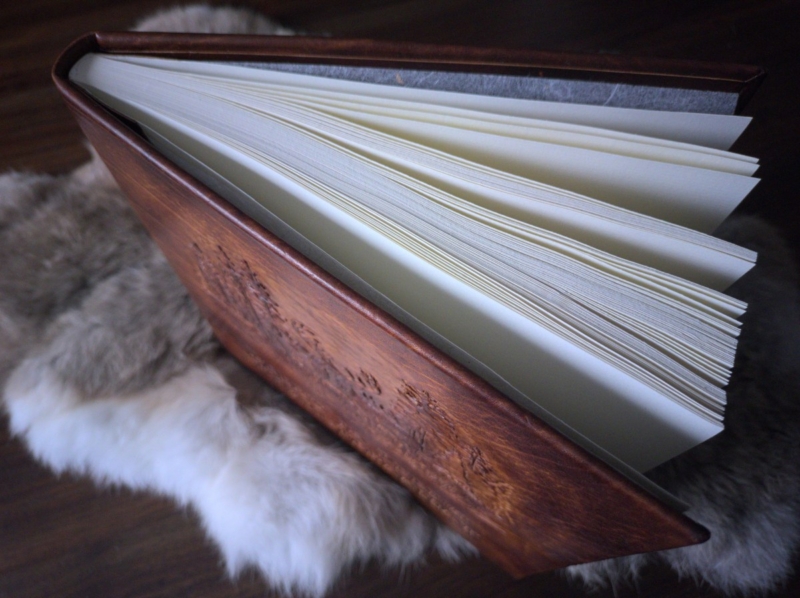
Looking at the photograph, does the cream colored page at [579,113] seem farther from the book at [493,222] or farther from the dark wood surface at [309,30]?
the dark wood surface at [309,30]

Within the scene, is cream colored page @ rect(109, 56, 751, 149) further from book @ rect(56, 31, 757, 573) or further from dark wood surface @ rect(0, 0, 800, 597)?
dark wood surface @ rect(0, 0, 800, 597)

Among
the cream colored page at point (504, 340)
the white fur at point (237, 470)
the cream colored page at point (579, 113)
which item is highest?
the cream colored page at point (579, 113)

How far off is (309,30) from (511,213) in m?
0.75

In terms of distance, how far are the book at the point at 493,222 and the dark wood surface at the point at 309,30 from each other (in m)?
0.32

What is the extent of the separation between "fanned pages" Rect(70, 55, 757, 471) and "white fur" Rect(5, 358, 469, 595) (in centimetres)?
26

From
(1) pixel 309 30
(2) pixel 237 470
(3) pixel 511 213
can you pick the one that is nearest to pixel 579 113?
(3) pixel 511 213

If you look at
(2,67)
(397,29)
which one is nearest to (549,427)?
(397,29)

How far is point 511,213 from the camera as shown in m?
0.39

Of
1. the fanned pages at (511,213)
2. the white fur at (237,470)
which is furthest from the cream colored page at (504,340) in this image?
the white fur at (237,470)

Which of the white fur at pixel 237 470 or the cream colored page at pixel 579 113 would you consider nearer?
the cream colored page at pixel 579 113

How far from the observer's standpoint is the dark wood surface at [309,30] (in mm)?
612

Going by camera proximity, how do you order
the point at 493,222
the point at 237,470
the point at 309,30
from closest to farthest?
the point at 493,222 → the point at 237,470 → the point at 309,30

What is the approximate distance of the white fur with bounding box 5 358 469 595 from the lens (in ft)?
1.92

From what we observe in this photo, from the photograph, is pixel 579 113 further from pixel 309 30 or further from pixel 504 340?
pixel 309 30
